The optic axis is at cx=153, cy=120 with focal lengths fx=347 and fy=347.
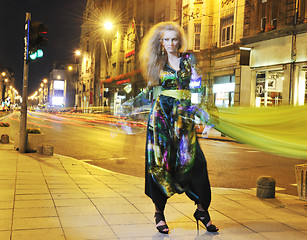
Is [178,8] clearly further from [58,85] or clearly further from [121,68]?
[58,85]

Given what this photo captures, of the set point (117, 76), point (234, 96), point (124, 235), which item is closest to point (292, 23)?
point (234, 96)

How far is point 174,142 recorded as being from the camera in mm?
4016

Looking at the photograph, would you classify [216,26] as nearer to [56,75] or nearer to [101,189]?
[101,189]

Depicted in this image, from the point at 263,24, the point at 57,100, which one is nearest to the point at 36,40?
the point at 263,24

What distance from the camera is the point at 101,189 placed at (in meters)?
6.51

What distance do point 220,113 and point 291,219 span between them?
189 cm

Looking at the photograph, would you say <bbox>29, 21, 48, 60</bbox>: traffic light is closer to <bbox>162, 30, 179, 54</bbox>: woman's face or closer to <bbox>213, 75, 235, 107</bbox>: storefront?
<bbox>162, 30, 179, 54</bbox>: woman's face

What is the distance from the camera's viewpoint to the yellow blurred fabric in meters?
4.62

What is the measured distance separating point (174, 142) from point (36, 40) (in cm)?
855

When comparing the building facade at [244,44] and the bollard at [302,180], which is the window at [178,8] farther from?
the bollard at [302,180]

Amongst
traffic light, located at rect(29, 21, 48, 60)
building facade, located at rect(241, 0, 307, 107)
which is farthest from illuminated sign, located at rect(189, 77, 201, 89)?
building facade, located at rect(241, 0, 307, 107)

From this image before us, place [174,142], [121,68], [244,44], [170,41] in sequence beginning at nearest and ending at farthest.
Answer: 1. [174,142]
2. [170,41]
3. [244,44]
4. [121,68]

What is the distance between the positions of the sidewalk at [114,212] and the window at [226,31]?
22.8m

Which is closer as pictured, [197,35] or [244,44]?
[244,44]
